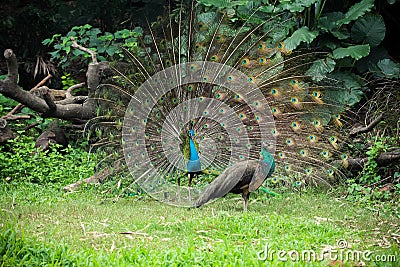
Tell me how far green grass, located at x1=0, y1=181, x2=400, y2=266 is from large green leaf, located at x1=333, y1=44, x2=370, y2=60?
2.25 meters

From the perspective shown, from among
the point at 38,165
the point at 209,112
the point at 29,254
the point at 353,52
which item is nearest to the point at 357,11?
the point at 353,52

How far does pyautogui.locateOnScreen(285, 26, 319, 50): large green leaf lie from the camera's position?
26.9 feet

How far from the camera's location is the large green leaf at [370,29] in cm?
870

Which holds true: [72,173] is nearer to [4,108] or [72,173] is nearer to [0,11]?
[4,108]

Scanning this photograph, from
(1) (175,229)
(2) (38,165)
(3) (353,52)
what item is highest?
(3) (353,52)

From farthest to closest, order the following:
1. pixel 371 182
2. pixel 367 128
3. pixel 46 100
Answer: pixel 46 100, pixel 367 128, pixel 371 182

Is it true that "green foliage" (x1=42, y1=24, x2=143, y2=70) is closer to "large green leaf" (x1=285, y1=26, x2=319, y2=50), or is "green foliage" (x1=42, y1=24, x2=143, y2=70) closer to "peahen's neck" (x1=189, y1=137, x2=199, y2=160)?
"large green leaf" (x1=285, y1=26, x2=319, y2=50)

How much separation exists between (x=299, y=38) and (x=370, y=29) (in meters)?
1.30

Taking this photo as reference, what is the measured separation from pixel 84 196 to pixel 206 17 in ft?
9.42

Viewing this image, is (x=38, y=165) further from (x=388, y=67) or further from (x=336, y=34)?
(x=388, y=67)

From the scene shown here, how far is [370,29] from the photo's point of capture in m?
8.73

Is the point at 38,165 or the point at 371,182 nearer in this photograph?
the point at 371,182

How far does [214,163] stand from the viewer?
7086 millimetres

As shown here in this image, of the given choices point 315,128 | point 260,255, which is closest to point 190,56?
point 315,128
